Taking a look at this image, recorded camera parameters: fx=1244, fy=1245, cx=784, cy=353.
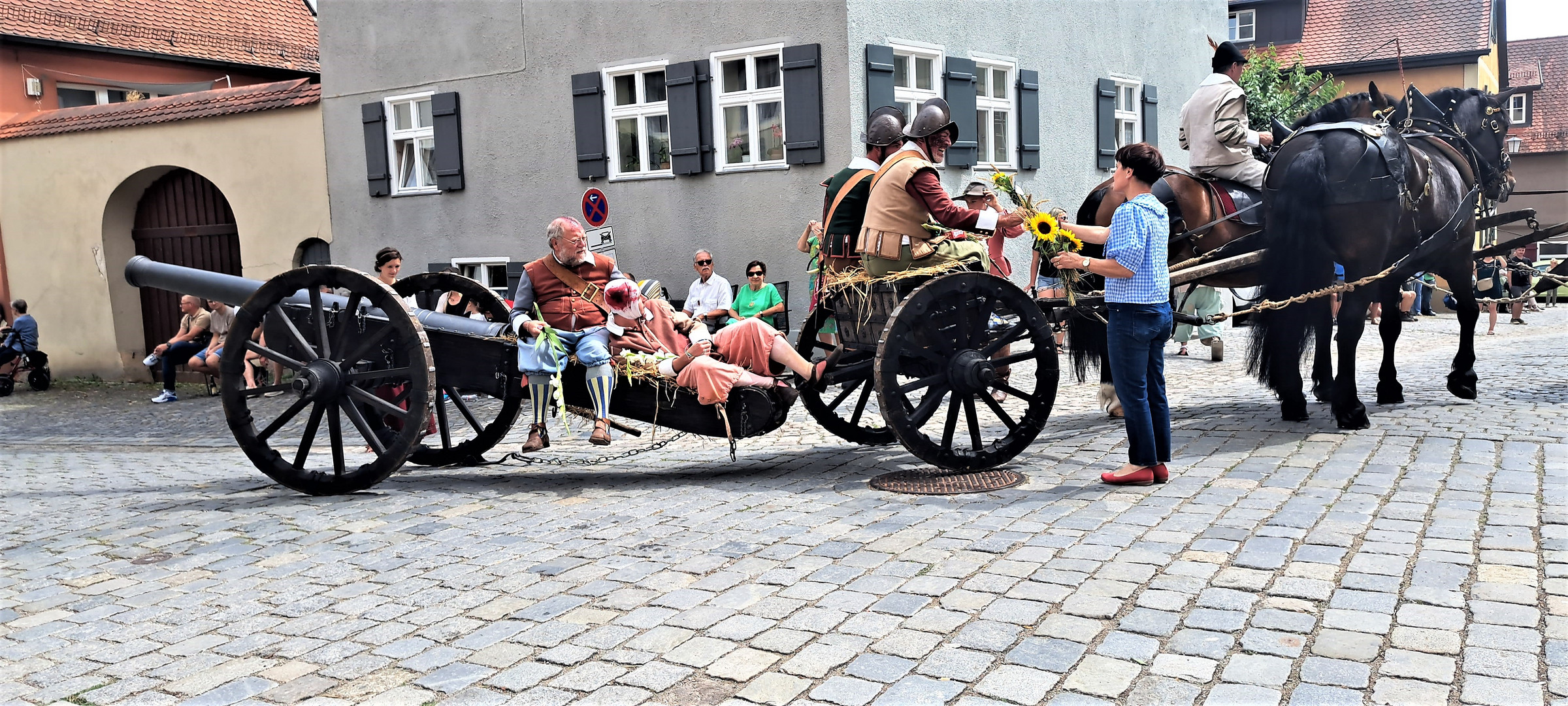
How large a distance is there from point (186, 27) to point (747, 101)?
41.9 feet

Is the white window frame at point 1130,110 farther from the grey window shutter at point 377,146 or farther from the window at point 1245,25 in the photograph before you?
the window at point 1245,25

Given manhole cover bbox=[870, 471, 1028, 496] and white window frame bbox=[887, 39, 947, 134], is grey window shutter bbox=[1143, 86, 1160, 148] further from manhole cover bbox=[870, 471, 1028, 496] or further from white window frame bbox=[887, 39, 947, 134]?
manhole cover bbox=[870, 471, 1028, 496]

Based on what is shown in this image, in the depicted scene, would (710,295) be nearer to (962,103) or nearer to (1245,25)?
(962,103)

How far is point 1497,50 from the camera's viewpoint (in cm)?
3647

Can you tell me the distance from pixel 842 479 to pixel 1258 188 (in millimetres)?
3555

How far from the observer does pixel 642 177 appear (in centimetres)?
1477

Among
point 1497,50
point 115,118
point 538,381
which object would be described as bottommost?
point 538,381

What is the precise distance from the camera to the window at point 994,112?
48.5 ft

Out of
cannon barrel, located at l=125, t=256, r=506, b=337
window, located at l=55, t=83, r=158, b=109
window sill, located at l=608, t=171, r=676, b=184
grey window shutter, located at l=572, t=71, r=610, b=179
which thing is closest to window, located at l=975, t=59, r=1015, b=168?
window sill, located at l=608, t=171, r=676, b=184

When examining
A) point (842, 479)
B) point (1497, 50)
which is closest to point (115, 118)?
point (842, 479)

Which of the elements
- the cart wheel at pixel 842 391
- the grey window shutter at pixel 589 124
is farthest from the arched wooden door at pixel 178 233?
the cart wheel at pixel 842 391

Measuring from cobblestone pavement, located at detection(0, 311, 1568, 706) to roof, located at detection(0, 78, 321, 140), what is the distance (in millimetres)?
11635

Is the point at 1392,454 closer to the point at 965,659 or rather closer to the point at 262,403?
the point at 965,659

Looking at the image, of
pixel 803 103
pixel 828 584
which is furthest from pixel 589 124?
pixel 828 584
